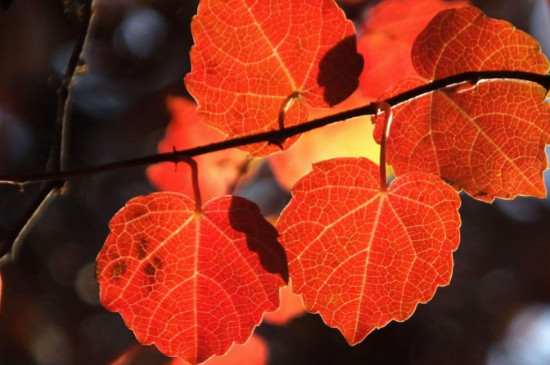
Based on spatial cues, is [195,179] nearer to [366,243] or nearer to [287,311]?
[366,243]

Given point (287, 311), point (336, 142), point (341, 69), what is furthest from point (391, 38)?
point (287, 311)

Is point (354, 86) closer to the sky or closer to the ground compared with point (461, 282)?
closer to the sky

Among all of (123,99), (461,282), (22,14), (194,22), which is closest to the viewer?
(194,22)

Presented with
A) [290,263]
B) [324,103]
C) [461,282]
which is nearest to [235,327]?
[290,263]

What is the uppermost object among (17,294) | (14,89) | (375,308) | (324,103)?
(324,103)

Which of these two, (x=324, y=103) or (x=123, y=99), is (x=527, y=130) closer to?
(x=324, y=103)

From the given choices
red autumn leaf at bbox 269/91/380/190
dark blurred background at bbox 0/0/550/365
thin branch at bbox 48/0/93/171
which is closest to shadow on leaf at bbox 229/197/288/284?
thin branch at bbox 48/0/93/171

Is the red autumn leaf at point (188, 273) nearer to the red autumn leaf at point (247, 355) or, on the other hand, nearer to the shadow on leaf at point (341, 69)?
the shadow on leaf at point (341, 69)
